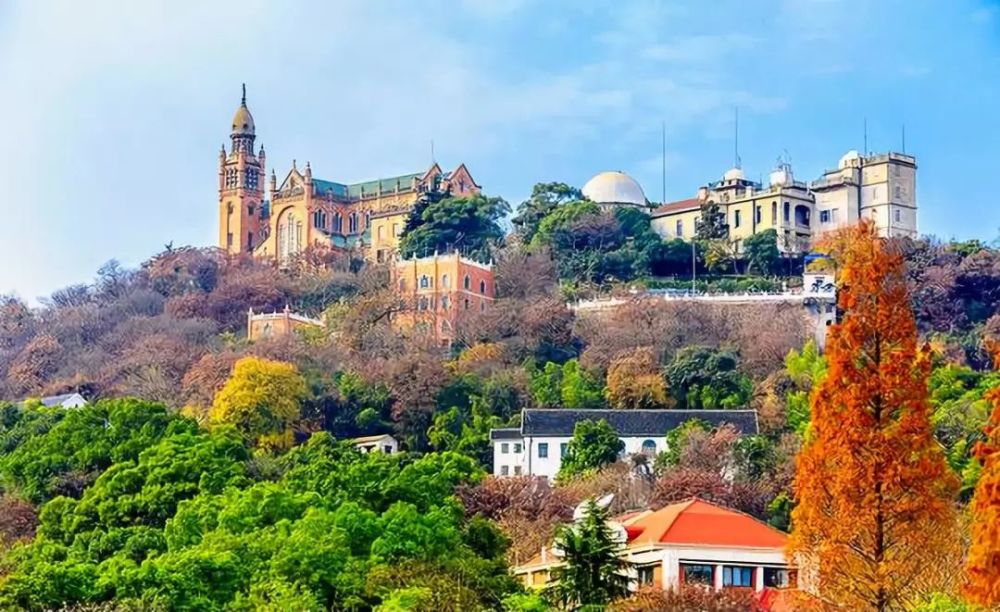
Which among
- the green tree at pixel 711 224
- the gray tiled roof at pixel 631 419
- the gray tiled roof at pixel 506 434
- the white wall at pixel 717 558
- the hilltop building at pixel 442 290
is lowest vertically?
the white wall at pixel 717 558

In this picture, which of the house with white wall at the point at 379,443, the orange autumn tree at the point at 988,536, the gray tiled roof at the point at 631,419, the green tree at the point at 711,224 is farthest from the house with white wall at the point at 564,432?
the orange autumn tree at the point at 988,536

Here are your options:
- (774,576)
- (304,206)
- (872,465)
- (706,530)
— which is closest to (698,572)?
(706,530)

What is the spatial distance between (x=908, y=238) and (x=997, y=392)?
5154cm

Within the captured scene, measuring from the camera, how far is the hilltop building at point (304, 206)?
91000 mm

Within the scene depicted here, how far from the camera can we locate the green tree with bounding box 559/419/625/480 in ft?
197

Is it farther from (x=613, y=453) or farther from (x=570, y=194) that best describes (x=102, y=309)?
(x=613, y=453)

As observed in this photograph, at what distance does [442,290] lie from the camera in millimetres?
76875

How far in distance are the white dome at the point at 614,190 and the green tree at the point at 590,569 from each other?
162 ft

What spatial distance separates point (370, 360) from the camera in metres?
70.4

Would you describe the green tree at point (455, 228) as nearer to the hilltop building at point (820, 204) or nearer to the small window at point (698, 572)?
the hilltop building at point (820, 204)

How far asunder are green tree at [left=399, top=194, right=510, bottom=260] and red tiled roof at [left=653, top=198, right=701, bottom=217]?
23.6ft

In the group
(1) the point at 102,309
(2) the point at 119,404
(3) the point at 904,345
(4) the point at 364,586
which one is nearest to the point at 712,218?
(1) the point at 102,309

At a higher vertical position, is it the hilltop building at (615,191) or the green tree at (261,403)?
the hilltop building at (615,191)

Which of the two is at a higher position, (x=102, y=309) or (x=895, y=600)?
(x=102, y=309)
